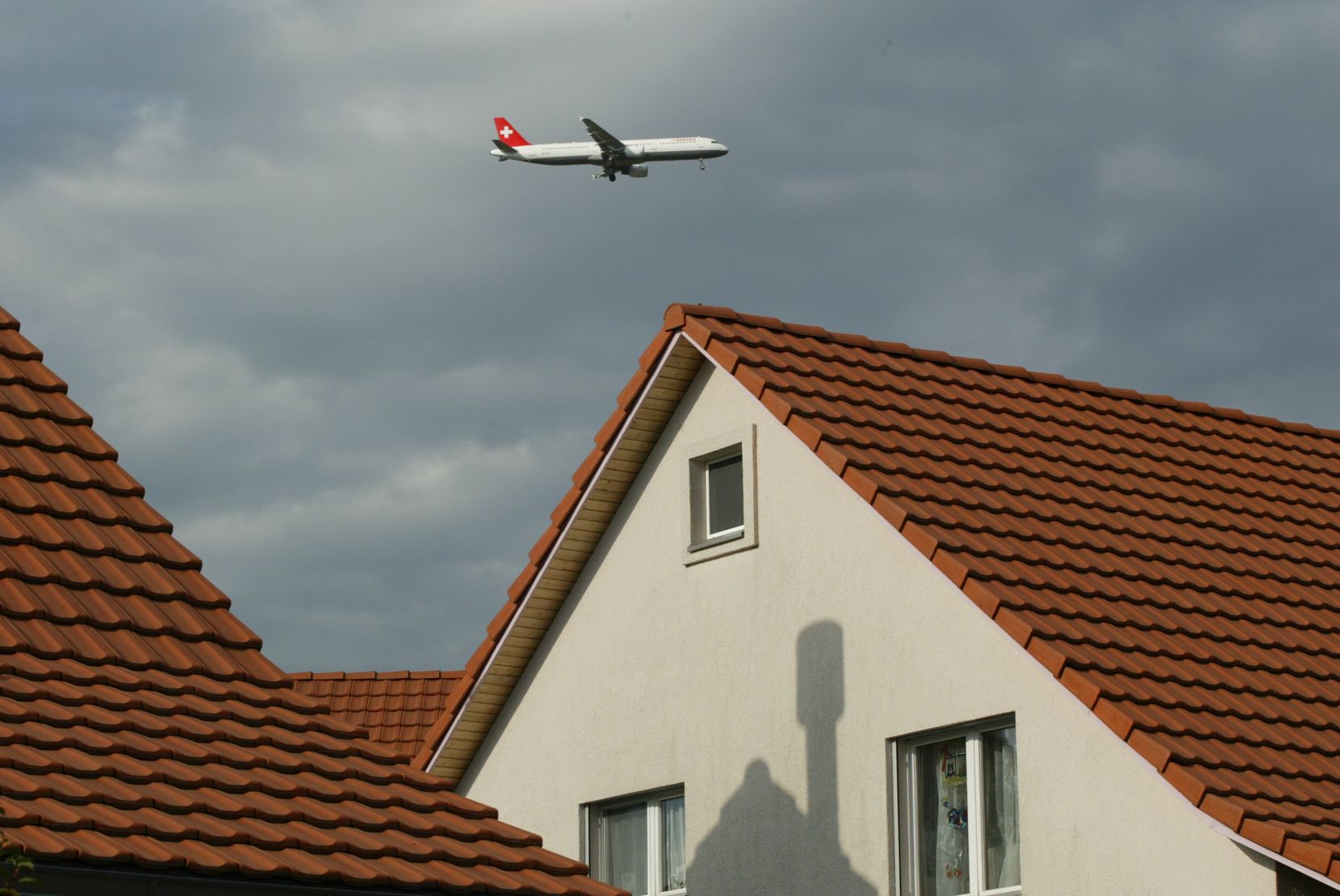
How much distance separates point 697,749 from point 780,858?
141 cm

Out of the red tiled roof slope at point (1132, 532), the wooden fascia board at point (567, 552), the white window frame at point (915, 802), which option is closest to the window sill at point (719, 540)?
the wooden fascia board at point (567, 552)

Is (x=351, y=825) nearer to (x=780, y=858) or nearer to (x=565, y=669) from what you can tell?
(x=780, y=858)

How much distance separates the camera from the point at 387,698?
87.4ft

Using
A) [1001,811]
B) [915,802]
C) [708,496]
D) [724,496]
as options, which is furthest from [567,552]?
[1001,811]

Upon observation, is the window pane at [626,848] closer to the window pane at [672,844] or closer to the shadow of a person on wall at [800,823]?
the window pane at [672,844]

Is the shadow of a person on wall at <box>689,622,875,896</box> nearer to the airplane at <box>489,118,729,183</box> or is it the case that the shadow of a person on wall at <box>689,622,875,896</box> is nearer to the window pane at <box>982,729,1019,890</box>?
the window pane at <box>982,729,1019,890</box>

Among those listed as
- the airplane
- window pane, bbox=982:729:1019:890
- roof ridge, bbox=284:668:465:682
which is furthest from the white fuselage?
window pane, bbox=982:729:1019:890

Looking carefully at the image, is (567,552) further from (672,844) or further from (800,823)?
(800,823)

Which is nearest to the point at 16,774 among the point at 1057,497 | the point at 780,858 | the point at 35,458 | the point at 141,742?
the point at 141,742

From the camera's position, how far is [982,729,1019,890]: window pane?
497 inches

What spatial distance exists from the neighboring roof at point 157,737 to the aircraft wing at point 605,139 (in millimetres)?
68662

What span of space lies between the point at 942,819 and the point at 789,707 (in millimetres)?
1788

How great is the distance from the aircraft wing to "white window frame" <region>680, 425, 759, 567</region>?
204 feet

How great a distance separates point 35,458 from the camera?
930cm
